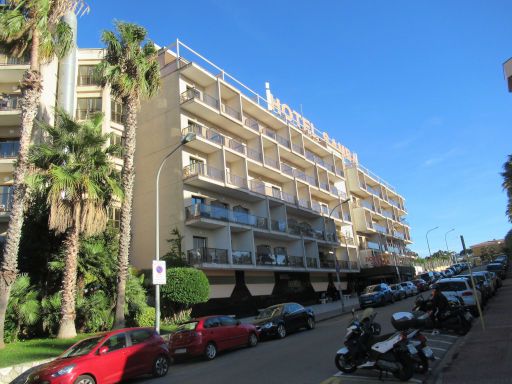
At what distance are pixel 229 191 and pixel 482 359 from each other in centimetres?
2450

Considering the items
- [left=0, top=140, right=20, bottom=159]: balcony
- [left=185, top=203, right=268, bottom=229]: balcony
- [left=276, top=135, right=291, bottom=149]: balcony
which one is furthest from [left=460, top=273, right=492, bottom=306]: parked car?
[left=0, top=140, right=20, bottom=159]: balcony

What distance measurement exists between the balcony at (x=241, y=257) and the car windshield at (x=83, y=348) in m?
19.0

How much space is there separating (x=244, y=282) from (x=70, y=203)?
17.2 metres

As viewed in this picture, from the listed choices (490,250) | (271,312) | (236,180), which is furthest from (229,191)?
(490,250)

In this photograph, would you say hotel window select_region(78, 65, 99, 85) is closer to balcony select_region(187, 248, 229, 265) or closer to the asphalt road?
balcony select_region(187, 248, 229, 265)

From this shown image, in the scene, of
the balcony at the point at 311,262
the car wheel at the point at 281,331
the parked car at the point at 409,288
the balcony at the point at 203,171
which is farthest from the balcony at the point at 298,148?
the car wheel at the point at 281,331

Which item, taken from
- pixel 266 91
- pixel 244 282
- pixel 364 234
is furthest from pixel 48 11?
pixel 364 234

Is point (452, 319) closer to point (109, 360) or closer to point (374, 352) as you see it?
point (374, 352)

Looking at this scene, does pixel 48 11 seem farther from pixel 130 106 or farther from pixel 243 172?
pixel 243 172

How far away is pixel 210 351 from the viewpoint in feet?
45.9

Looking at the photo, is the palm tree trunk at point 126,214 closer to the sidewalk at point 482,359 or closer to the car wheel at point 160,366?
the car wheel at point 160,366

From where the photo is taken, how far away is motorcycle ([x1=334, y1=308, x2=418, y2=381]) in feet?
26.9

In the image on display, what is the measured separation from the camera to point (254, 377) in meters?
9.76

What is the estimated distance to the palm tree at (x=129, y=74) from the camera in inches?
773
